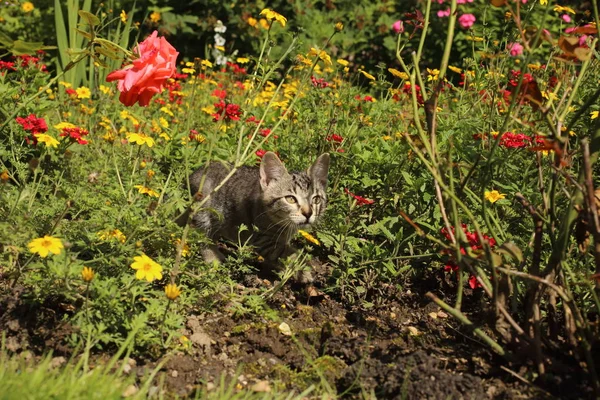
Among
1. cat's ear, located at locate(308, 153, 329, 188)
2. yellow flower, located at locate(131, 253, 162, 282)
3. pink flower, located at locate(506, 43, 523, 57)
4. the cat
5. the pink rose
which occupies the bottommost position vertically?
the cat

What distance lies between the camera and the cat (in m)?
4.16

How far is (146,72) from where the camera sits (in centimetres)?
251

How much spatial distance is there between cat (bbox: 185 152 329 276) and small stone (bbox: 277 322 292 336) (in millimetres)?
752

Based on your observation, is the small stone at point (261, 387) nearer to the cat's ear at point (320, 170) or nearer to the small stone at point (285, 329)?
the small stone at point (285, 329)

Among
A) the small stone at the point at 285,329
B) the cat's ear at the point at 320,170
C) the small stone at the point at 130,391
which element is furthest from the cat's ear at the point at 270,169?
the small stone at the point at 130,391

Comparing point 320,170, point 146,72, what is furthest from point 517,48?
point 146,72

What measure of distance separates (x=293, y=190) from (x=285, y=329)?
1050mm

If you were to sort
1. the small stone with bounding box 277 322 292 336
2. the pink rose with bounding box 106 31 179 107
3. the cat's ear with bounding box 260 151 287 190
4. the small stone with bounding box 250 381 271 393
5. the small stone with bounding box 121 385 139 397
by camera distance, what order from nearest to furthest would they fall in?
the pink rose with bounding box 106 31 179 107 < the small stone with bounding box 121 385 139 397 < the small stone with bounding box 250 381 271 393 < the small stone with bounding box 277 322 292 336 < the cat's ear with bounding box 260 151 287 190

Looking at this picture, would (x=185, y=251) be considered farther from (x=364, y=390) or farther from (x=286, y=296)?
(x=364, y=390)

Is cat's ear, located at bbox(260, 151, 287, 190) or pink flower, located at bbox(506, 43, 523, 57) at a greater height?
pink flower, located at bbox(506, 43, 523, 57)

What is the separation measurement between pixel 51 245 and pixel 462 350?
1.78 m

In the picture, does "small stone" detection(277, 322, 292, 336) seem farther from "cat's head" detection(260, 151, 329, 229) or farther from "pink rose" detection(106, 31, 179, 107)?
"pink rose" detection(106, 31, 179, 107)

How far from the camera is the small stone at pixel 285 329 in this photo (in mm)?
3318

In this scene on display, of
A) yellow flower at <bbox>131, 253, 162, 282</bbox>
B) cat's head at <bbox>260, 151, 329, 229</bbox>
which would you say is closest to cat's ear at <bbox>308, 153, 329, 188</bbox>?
cat's head at <bbox>260, 151, 329, 229</bbox>
